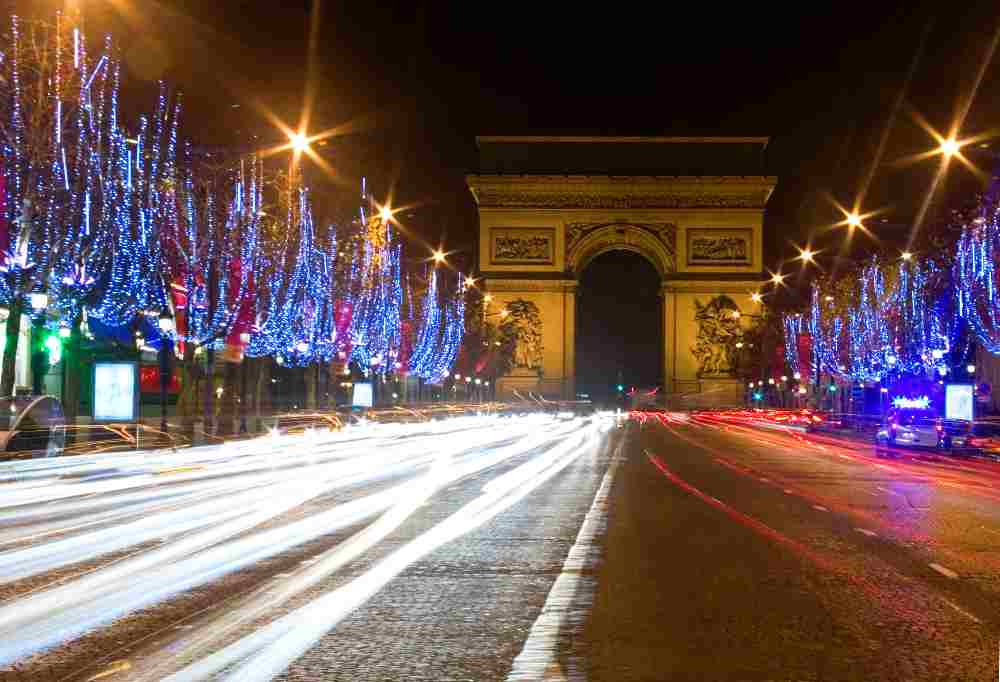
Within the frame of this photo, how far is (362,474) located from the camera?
2284cm

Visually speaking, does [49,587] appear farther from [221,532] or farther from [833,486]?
[833,486]

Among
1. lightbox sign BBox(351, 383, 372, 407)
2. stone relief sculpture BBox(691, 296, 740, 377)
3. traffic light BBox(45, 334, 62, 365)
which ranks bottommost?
lightbox sign BBox(351, 383, 372, 407)

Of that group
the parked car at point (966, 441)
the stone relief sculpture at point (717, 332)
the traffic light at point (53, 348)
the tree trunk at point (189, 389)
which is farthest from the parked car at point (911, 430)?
the stone relief sculpture at point (717, 332)

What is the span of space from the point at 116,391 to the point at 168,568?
61.6 feet

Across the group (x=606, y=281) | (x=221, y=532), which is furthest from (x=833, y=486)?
(x=606, y=281)

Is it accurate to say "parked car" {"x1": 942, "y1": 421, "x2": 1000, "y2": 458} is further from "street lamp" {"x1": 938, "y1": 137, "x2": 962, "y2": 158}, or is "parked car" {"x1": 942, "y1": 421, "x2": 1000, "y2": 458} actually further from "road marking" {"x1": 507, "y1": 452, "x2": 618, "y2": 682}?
"road marking" {"x1": 507, "y1": 452, "x2": 618, "y2": 682}

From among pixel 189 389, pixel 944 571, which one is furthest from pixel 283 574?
pixel 189 389

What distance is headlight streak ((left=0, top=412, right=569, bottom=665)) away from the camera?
320 inches

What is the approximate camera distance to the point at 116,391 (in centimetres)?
2852

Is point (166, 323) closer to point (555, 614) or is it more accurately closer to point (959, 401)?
point (959, 401)

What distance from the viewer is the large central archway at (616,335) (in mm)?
160625

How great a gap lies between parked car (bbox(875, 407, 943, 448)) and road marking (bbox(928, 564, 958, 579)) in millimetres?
24698

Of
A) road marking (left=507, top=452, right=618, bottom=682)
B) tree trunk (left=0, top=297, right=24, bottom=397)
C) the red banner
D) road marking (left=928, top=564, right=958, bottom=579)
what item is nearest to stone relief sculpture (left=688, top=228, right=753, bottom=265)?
the red banner

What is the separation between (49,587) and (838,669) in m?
5.70
